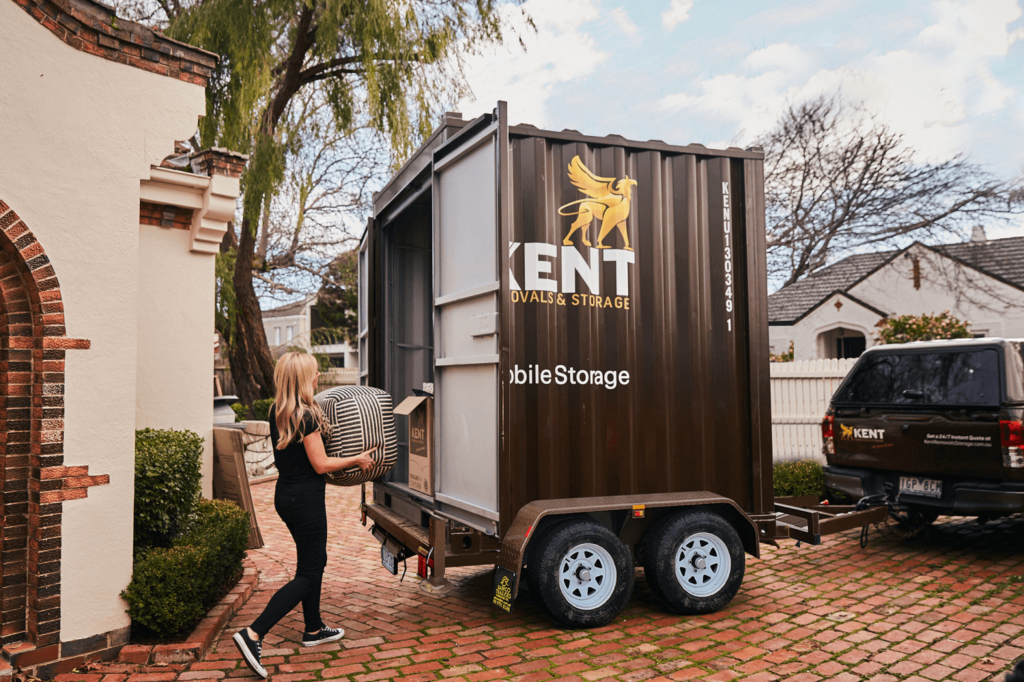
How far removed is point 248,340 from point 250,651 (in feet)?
39.2

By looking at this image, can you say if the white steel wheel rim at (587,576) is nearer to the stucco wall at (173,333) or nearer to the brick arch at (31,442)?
the brick arch at (31,442)

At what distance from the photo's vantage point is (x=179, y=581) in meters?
4.55

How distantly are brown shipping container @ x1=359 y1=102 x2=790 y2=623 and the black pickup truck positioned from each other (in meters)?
2.17

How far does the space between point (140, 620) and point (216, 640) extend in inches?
20.8

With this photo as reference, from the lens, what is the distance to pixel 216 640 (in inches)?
186

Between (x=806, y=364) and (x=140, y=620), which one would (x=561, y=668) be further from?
(x=806, y=364)

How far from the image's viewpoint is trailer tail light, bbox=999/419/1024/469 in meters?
5.93

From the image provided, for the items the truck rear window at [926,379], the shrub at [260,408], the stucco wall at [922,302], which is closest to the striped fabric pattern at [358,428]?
the truck rear window at [926,379]

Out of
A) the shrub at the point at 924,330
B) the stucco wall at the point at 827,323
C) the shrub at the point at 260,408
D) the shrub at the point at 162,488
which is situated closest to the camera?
the shrub at the point at 162,488

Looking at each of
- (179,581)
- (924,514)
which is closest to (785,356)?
(924,514)

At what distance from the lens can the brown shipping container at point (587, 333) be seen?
4703 mm

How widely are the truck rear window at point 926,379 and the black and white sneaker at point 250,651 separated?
5.78 meters

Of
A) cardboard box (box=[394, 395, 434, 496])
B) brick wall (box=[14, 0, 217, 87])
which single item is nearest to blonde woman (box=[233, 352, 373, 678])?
cardboard box (box=[394, 395, 434, 496])

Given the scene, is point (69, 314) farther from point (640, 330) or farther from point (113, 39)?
point (640, 330)
